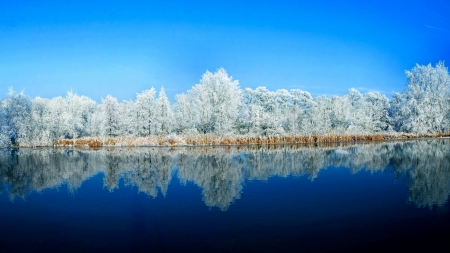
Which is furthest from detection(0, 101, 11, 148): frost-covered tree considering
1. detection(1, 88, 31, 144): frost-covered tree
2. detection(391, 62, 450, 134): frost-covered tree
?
detection(391, 62, 450, 134): frost-covered tree

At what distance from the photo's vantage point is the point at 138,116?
2148 inches

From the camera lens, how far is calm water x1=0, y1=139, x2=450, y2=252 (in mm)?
7148

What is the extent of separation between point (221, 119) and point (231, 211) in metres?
37.9

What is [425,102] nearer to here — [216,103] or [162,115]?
[216,103]

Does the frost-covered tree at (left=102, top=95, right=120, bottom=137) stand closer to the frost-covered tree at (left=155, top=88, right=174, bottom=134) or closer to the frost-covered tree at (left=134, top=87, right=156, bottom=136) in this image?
the frost-covered tree at (left=134, top=87, right=156, bottom=136)

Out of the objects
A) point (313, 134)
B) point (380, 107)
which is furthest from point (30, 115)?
point (380, 107)

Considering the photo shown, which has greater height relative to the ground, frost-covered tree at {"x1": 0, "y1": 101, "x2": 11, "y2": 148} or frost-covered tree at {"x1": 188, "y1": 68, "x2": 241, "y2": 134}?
frost-covered tree at {"x1": 188, "y1": 68, "x2": 241, "y2": 134}

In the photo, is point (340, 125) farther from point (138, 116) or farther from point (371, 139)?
point (138, 116)

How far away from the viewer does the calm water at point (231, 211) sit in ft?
23.5

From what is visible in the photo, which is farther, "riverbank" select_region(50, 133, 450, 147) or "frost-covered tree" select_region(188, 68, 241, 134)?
"frost-covered tree" select_region(188, 68, 241, 134)

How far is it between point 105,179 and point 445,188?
14.8 metres

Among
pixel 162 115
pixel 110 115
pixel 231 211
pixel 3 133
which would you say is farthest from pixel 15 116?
pixel 231 211

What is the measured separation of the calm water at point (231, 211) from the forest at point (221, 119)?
2752 cm

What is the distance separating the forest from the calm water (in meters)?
27.5
